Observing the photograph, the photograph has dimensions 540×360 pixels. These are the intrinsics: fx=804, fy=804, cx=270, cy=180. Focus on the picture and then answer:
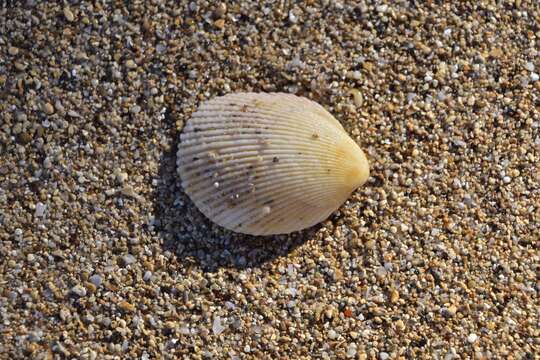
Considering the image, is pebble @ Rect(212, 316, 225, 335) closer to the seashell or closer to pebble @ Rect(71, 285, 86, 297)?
the seashell

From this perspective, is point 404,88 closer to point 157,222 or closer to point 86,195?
point 157,222

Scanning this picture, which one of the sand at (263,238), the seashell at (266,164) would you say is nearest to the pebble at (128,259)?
the sand at (263,238)

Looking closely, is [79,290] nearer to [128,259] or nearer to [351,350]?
[128,259]

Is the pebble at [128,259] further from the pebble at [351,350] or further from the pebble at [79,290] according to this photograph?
the pebble at [351,350]

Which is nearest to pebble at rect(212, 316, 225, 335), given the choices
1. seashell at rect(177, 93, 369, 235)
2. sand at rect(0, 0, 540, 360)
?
sand at rect(0, 0, 540, 360)

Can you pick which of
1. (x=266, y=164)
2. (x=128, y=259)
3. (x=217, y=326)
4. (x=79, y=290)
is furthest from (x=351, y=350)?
(x=79, y=290)

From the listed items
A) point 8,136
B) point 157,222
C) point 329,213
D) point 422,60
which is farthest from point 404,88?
point 8,136
